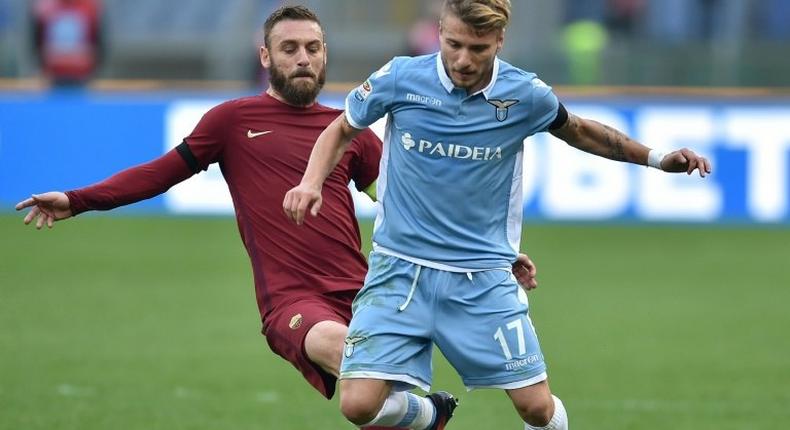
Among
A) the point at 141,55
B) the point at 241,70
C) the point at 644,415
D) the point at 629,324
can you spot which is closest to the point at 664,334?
the point at 629,324

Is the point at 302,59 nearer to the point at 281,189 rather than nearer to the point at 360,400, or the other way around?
the point at 281,189

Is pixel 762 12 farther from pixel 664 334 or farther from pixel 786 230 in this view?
pixel 664 334

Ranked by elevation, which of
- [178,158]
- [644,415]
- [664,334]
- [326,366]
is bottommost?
[664,334]

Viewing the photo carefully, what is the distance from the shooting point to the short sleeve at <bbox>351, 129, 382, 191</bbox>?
7.39 metres

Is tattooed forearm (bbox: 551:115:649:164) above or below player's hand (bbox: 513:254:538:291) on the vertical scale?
above

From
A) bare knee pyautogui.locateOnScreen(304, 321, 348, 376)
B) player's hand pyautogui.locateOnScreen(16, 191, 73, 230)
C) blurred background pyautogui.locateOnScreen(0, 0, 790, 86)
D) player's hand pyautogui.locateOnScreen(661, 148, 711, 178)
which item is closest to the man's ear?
player's hand pyautogui.locateOnScreen(16, 191, 73, 230)

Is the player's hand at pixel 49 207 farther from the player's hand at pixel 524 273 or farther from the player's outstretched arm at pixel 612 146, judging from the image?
the player's outstretched arm at pixel 612 146

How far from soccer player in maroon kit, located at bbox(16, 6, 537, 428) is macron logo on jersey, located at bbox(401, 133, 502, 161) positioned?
764 mm

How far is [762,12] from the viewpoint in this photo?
69.3 feet

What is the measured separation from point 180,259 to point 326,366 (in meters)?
9.35

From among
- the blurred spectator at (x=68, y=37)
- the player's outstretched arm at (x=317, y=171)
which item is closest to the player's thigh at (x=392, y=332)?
the player's outstretched arm at (x=317, y=171)

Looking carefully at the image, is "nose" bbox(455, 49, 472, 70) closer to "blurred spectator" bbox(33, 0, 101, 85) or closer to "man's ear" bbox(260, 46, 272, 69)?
"man's ear" bbox(260, 46, 272, 69)

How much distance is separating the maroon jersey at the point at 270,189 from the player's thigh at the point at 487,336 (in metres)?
0.87

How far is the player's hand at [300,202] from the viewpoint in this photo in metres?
5.99
